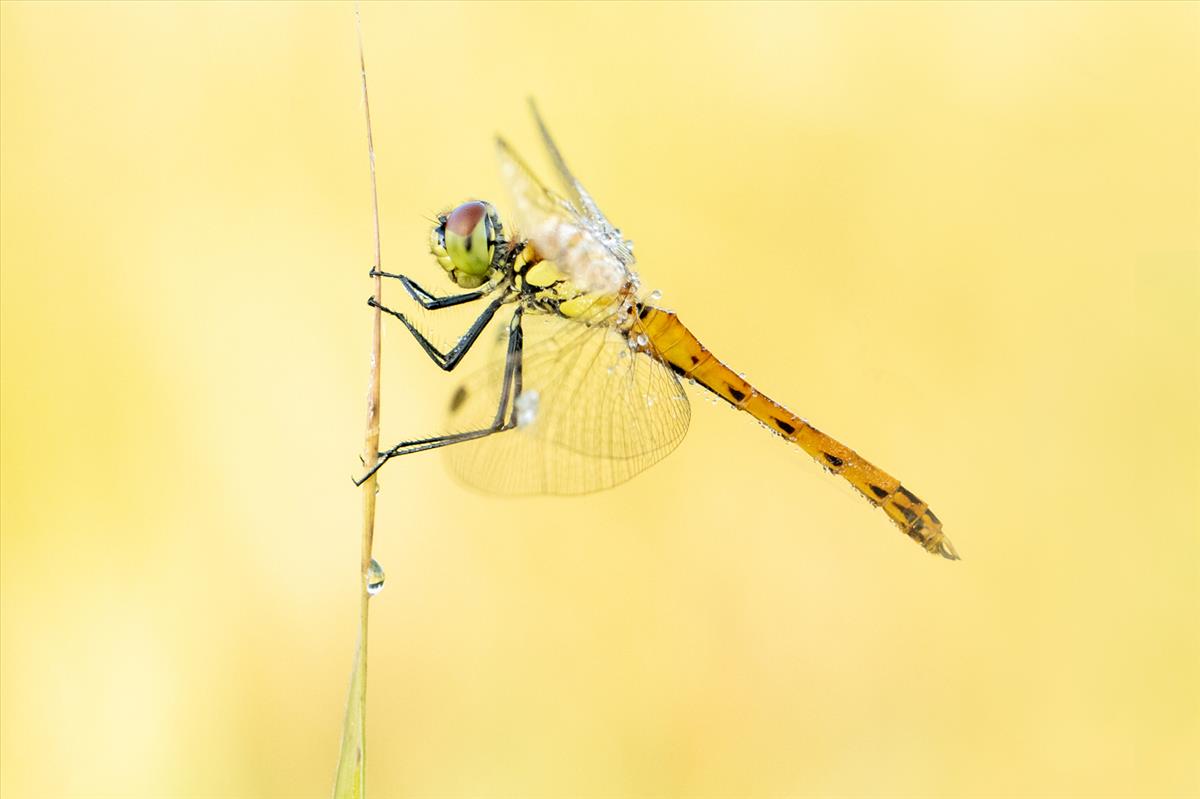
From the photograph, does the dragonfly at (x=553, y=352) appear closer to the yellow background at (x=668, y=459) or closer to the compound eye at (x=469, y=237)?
the compound eye at (x=469, y=237)

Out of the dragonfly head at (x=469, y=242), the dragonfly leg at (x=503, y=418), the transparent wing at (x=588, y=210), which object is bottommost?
the dragonfly leg at (x=503, y=418)

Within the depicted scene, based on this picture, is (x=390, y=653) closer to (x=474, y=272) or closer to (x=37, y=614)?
(x=37, y=614)

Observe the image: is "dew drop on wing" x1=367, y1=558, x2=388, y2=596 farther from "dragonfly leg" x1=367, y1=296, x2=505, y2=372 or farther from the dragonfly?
"dragonfly leg" x1=367, y1=296, x2=505, y2=372

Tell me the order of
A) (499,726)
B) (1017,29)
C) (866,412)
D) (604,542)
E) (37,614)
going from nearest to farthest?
(37,614) → (499,726) → (604,542) → (866,412) → (1017,29)

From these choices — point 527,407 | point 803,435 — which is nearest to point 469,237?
point 527,407

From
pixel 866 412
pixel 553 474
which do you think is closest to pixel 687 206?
pixel 866 412

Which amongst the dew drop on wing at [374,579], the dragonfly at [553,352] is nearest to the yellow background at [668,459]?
the dragonfly at [553,352]

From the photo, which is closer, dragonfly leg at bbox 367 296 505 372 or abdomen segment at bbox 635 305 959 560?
dragonfly leg at bbox 367 296 505 372

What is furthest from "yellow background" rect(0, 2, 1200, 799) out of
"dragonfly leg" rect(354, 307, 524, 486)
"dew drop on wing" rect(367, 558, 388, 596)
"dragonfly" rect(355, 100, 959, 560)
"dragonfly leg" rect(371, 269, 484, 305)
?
"dew drop on wing" rect(367, 558, 388, 596)
